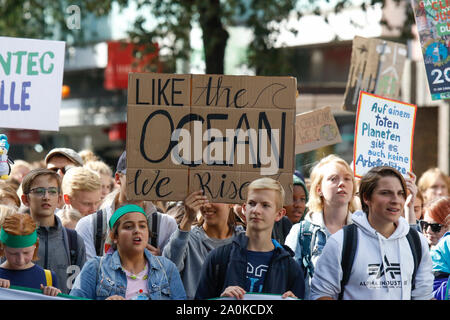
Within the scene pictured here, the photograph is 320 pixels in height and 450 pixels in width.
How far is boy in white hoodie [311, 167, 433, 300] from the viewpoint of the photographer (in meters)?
4.76

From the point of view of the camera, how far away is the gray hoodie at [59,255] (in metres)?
5.57

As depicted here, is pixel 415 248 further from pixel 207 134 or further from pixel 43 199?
pixel 43 199

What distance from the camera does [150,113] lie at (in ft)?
18.1

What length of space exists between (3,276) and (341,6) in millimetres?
10407

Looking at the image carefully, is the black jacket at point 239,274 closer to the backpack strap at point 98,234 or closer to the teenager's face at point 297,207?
the backpack strap at point 98,234

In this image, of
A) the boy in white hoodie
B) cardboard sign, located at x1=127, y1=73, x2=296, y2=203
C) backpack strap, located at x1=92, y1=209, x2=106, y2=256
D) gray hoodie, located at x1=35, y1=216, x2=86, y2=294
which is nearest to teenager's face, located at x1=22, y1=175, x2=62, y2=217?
gray hoodie, located at x1=35, y1=216, x2=86, y2=294

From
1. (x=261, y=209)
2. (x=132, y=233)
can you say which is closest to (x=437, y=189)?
(x=261, y=209)

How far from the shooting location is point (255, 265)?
493 centimetres

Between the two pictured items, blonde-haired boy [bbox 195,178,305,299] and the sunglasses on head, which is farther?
the sunglasses on head

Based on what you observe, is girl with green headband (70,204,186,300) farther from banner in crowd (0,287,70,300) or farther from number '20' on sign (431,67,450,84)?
number '20' on sign (431,67,450,84)

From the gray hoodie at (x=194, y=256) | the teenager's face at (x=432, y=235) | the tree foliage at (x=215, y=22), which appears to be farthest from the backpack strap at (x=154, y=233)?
the tree foliage at (x=215, y=22)

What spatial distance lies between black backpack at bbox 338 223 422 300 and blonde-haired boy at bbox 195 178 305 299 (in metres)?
0.25

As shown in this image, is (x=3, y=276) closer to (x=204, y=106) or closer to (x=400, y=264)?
(x=204, y=106)

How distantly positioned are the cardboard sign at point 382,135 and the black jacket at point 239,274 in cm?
192
